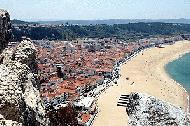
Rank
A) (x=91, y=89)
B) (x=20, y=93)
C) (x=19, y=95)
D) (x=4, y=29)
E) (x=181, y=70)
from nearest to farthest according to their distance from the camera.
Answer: (x=19, y=95) → (x=20, y=93) → (x=4, y=29) → (x=91, y=89) → (x=181, y=70)

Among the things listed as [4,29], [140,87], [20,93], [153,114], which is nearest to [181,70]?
[140,87]

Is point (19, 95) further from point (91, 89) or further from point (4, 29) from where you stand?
point (91, 89)

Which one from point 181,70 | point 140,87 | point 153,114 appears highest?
point 153,114

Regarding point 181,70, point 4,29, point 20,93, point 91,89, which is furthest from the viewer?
point 181,70

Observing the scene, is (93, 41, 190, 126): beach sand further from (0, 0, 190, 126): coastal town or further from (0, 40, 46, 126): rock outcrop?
(0, 40, 46, 126): rock outcrop

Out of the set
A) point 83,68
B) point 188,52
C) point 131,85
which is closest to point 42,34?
point 188,52

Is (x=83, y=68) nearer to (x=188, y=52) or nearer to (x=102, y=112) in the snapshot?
(x=102, y=112)

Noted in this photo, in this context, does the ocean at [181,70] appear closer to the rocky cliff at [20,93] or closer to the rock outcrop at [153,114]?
the rocky cliff at [20,93]

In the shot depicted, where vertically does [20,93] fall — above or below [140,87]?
above
